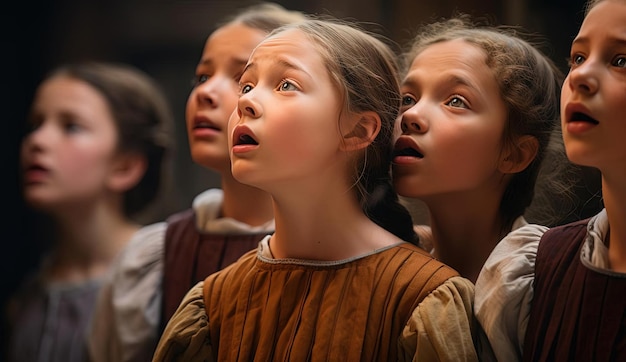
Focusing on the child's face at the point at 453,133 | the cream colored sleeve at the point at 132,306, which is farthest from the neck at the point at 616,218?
the cream colored sleeve at the point at 132,306

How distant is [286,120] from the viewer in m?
1.36

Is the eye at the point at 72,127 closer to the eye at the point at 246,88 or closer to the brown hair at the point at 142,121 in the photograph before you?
the brown hair at the point at 142,121

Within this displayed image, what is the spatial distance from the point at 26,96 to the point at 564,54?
1.55m

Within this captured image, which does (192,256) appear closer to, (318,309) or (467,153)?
(318,309)

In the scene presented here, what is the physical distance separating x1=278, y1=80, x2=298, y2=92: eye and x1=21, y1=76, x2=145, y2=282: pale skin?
1.04m

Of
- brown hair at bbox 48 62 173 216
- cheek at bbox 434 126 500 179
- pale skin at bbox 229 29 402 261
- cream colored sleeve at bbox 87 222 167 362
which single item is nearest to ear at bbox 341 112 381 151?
pale skin at bbox 229 29 402 261

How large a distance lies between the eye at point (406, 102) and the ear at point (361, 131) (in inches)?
3.4

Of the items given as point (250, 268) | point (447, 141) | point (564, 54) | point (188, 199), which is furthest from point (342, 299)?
point (188, 199)

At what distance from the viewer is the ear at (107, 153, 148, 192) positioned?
7.70 ft

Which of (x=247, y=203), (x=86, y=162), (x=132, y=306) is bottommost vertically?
(x=132, y=306)

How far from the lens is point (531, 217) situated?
1.49 meters

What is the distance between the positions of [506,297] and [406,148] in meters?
0.30

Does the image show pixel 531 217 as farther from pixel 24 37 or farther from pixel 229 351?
pixel 24 37

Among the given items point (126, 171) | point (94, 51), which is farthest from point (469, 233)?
point (94, 51)
